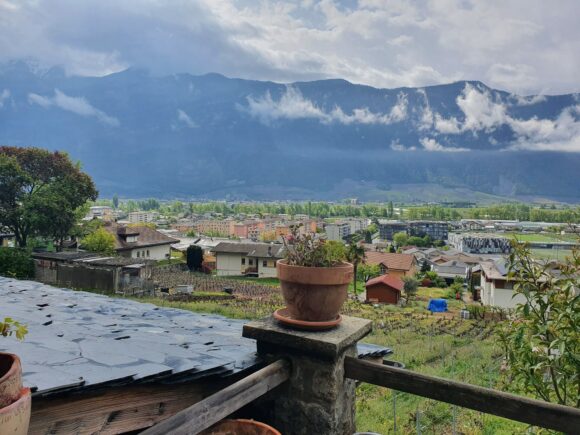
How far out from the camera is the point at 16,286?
6.47 metres

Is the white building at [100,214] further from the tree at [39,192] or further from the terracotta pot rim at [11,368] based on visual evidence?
the terracotta pot rim at [11,368]

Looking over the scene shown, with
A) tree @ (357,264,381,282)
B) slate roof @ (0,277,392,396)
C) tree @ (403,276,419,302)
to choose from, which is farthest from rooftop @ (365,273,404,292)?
slate roof @ (0,277,392,396)

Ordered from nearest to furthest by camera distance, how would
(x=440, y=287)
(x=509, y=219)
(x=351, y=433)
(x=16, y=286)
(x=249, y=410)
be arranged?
(x=351, y=433)
(x=249, y=410)
(x=16, y=286)
(x=440, y=287)
(x=509, y=219)

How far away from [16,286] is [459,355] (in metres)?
12.2

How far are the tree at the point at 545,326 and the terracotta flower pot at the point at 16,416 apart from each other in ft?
8.77

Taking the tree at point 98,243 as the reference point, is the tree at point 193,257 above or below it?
below

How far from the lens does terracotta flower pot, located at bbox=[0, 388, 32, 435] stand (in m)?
1.29

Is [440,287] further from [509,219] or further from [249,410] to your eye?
[509,219]

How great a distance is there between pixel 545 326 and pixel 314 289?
1.57 meters

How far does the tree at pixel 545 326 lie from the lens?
2.80m

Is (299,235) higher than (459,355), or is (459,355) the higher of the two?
(299,235)

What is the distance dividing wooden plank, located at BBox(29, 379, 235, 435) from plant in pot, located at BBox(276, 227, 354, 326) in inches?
26.0

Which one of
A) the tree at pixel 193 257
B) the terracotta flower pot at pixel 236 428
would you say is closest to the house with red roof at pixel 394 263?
the tree at pixel 193 257

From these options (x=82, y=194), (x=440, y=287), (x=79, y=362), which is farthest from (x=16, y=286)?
(x=440, y=287)
